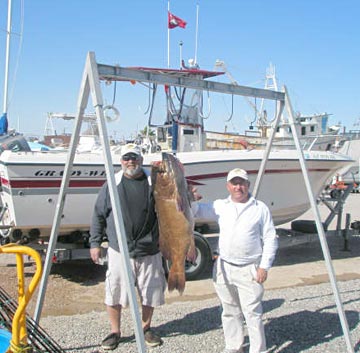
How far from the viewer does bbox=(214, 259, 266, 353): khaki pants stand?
3459mm

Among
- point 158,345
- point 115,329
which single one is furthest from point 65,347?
point 158,345

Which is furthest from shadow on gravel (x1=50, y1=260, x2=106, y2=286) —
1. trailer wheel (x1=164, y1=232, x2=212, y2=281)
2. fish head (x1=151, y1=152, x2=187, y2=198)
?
fish head (x1=151, y1=152, x2=187, y2=198)

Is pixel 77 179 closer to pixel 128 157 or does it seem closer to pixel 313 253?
pixel 128 157

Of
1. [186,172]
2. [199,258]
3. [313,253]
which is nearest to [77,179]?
[186,172]

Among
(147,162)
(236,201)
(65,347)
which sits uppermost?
(147,162)

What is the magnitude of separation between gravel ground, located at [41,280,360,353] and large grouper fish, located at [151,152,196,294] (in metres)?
0.97

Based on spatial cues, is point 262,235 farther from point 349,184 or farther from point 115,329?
point 349,184

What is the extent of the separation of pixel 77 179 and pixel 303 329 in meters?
3.47

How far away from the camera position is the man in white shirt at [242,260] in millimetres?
3459

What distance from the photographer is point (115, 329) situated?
3949 millimetres

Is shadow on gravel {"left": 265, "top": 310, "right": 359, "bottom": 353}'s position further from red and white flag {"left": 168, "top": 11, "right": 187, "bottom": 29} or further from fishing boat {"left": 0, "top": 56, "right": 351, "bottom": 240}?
red and white flag {"left": 168, "top": 11, "right": 187, "bottom": 29}

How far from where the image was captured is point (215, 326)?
4445 millimetres

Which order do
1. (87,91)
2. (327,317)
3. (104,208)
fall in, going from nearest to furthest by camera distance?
(87,91)
(104,208)
(327,317)

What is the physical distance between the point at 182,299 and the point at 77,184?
2104 millimetres
